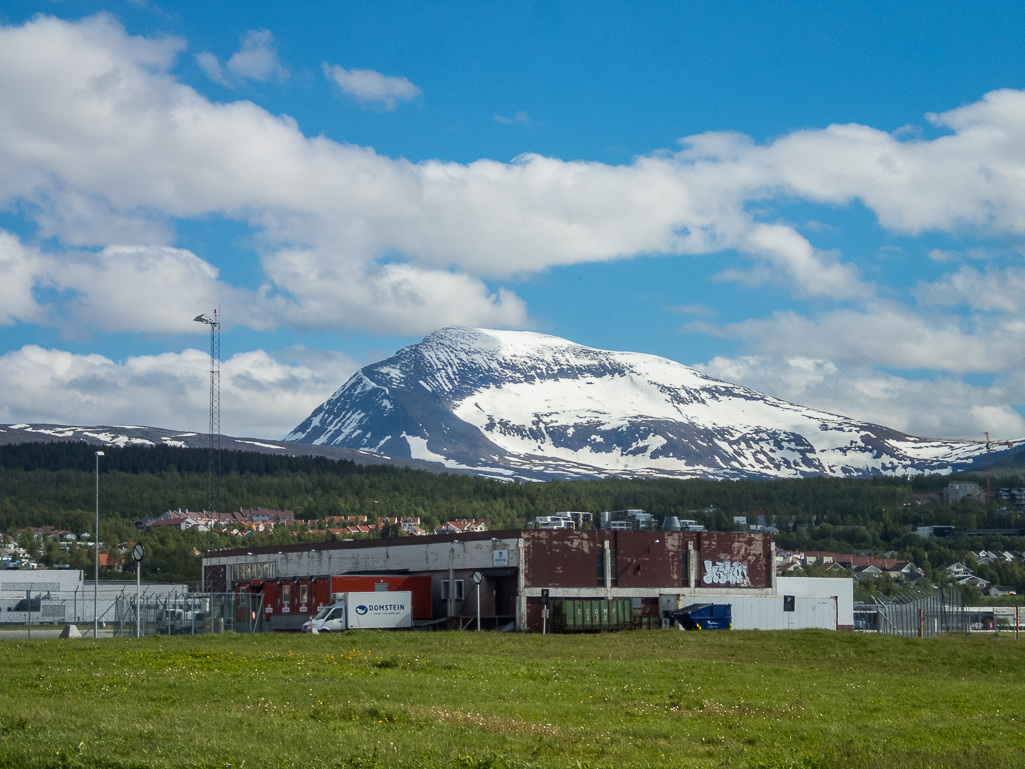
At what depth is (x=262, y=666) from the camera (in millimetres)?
32125

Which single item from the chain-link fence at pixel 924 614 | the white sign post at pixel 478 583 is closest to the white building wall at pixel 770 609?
the chain-link fence at pixel 924 614

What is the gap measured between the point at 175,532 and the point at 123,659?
146387 millimetres

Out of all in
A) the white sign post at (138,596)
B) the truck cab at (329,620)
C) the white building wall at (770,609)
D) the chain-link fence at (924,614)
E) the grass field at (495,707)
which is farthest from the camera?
the chain-link fence at (924,614)

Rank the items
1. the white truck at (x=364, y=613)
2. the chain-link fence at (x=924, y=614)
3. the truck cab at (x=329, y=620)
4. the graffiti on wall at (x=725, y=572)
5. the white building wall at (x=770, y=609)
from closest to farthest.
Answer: the truck cab at (x=329, y=620)
the white truck at (x=364, y=613)
the white building wall at (x=770, y=609)
the chain-link fence at (x=924, y=614)
the graffiti on wall at (x=725, y=572)

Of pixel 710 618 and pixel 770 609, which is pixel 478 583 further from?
pixel 770 609

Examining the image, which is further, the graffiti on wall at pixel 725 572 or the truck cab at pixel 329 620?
the graffiti on wall at pixel 725 572

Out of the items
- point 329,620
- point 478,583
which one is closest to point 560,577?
point 478,583

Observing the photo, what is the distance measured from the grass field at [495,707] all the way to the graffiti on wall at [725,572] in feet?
105

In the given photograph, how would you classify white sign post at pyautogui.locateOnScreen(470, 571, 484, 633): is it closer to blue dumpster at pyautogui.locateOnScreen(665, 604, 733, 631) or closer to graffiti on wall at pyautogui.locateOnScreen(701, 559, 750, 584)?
blue dumpster at pyautogui.locateOnScreen(665, 604, 733, 631)

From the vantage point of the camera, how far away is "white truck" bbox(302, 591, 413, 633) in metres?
62.2

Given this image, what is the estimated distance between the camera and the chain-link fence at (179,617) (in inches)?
2350

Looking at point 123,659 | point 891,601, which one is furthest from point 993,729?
point 891,601

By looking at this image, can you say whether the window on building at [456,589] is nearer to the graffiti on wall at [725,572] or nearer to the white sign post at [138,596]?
the graffiti on wall at [725,572]

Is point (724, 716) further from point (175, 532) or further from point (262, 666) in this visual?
point (175, 532)
